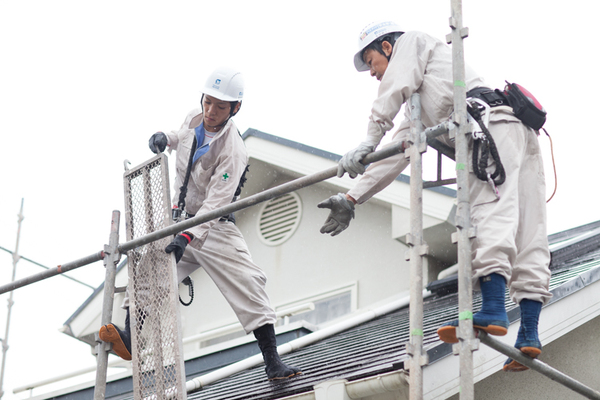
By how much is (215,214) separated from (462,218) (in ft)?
6.55

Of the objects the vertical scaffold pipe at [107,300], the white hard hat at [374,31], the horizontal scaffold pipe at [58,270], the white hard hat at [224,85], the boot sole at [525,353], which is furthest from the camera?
the white hard hat at [224,85]

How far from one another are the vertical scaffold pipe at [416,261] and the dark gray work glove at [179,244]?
1.99 metres

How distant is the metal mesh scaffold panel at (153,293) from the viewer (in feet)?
18.1

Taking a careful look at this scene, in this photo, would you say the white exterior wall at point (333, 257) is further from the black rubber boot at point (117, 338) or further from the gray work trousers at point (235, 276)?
the black rubber boot at point (117, 338)

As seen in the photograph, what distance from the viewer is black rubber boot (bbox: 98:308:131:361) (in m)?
5.65

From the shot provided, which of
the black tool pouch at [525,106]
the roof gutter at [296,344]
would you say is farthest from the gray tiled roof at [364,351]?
the black tool pouch at [525,106]

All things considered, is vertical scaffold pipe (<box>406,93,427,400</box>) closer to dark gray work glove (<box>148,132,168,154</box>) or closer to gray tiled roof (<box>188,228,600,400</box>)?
gray tiled roof (<box>188,228,600,400</box>)

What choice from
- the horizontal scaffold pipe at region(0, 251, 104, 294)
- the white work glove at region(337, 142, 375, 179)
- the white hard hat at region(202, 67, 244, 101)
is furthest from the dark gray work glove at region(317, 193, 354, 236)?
the horizontal scaffold pipe at region(0, 251, 104, 294)

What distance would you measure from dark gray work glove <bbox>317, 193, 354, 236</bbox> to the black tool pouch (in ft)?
3.90

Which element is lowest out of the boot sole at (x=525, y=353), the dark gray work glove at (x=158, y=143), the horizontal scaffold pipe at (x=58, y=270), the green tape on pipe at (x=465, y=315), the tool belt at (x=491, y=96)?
the boot sole at (x=525, y=353)

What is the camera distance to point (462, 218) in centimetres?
400

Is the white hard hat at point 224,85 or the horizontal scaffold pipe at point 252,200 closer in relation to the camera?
the horizontal scaffold pipe at point 252,200

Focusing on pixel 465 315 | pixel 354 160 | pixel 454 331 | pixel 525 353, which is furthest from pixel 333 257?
pixel 465 315

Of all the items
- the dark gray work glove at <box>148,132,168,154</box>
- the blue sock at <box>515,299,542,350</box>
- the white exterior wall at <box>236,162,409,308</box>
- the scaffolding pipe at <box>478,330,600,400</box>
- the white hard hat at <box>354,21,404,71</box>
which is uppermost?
the white exterior wall at <box>236,162,409,308</box>
